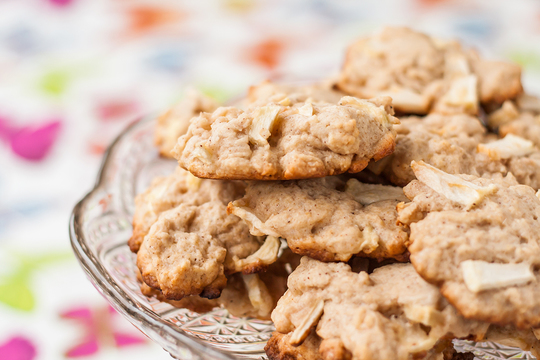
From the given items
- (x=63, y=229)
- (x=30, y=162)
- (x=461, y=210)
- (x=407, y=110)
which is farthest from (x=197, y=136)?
(x=30, y=162)

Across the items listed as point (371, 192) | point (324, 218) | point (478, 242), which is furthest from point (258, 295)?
point (478, 242)

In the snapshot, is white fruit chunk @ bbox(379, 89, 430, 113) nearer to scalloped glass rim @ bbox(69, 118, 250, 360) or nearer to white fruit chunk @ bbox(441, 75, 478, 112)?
white fruit chunk @ bbox(441, 75, 478, 112)

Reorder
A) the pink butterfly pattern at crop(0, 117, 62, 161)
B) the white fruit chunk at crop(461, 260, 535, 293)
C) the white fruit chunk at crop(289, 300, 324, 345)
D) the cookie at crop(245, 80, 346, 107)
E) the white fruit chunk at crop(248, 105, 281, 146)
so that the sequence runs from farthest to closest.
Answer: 1. the pink butterfly pattern at crop(0, 117, 62, 161)
2. the cookie at crop(245, 80, 346, 107)
3. the white fruit chunk at crop(248, 105, 281, 146)
4. the white fruit chunk at crop(289, 300, 324, 345)
5. the white fruit chunk at crop(461, 260, 535, 293)

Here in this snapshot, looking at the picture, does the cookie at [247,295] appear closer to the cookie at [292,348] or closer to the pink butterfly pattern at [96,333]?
the cookie at [292,348]


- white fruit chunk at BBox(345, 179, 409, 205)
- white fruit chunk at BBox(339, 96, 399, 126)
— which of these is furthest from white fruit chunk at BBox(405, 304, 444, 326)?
white fruit chunk at BBox(339, 96, 399, 126)

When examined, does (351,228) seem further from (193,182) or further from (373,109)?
(193,182)

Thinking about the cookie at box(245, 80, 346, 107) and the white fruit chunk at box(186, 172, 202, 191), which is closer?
the white fruit chunk at box(186, 172, 202, 191)
